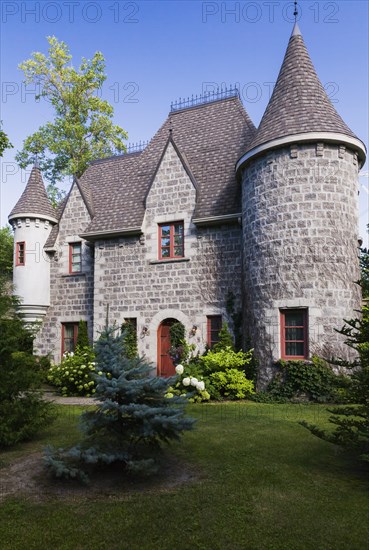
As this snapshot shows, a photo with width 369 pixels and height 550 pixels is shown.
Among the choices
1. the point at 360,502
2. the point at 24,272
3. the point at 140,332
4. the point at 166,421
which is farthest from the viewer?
the point at 24,272

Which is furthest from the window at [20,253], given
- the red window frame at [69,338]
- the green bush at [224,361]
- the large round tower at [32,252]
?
the green bush at [224,361]

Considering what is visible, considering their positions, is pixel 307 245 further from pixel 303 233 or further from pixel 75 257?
pixel 75 257

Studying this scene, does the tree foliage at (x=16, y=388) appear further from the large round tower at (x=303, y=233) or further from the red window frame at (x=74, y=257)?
the red window frame at (x=74, y=257)

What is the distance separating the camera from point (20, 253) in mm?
19344

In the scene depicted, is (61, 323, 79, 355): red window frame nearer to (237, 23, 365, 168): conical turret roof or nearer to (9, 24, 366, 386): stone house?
(9, 24, 366, 386): stone house

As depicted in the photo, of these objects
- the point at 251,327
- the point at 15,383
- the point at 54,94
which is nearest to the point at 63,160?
the point at 54,94

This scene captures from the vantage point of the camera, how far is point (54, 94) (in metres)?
29.3

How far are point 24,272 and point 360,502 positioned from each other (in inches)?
662

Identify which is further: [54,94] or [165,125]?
[54,94]

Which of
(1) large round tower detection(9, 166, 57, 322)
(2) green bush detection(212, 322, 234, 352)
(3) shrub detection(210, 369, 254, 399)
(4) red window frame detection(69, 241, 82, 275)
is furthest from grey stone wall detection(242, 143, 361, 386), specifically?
(1) large round tower detection(9, 166, 57, 322)

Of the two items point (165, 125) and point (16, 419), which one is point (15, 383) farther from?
point (165, 125)

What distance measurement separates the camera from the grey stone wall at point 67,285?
18.6 metres

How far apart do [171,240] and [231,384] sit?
6143 mm

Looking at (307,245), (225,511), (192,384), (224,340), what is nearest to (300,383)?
(224,340)
